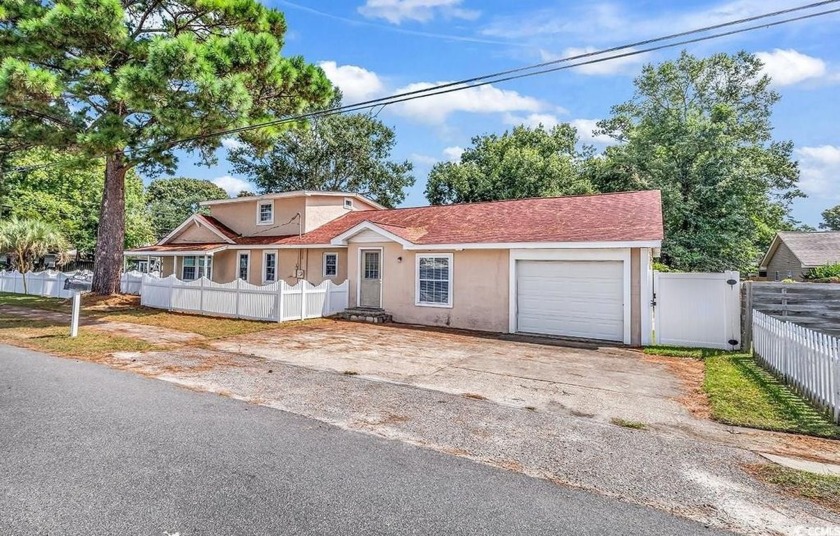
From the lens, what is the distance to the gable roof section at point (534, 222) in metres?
11.8

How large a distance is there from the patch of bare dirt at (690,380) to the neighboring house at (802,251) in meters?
17.1

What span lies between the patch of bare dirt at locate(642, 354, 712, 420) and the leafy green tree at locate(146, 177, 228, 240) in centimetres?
5213

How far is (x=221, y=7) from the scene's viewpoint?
13.6 m

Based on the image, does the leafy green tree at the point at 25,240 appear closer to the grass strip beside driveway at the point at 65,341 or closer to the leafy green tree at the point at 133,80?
the leafy green tree at the point at 133,80

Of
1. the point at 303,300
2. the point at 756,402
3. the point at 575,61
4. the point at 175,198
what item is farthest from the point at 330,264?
the point at 175,198

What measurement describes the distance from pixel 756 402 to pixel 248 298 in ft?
41.9

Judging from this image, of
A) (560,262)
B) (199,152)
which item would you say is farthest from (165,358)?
(199,152)

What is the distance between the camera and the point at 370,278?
15375 mm

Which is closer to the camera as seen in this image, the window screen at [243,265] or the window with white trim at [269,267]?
the window with white trim at [269,267]

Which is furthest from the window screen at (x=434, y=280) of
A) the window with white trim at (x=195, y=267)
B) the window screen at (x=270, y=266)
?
the window with white trim at (x=195, y=267)

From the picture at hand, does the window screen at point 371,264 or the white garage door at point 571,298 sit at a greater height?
the window screen at point 371,264

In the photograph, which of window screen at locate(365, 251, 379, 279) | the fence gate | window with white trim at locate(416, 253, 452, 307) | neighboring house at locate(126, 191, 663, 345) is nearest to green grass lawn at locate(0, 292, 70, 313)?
neighboring house at locate(126, 191, 663, 345)

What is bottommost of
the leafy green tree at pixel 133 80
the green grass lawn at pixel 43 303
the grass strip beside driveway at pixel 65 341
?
the grass strip beside driveway at pixel 65 341

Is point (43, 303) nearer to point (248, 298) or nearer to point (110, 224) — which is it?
point (110, 224)
